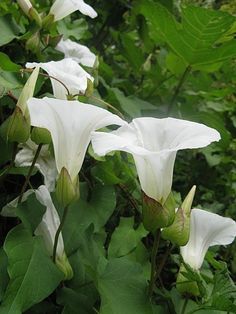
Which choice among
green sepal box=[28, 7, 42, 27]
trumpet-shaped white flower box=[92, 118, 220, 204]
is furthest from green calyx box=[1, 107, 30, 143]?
green sepal box=[28, 7, 42, 27]

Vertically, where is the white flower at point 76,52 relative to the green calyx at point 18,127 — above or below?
below

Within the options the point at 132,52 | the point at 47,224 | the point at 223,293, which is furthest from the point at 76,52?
the point at 223,293

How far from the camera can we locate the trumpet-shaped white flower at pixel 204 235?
769 mm

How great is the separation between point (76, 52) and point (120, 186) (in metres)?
0.31

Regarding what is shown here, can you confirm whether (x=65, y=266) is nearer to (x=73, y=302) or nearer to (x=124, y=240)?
(x=73, y=302)

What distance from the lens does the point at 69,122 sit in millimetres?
635

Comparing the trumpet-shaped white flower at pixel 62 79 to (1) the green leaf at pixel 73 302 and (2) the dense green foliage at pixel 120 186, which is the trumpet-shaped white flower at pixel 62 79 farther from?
(1) the green leaf at pixel 73 302

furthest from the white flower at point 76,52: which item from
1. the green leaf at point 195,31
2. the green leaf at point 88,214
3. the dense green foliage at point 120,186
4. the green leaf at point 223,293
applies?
the green leaf at point 223,293

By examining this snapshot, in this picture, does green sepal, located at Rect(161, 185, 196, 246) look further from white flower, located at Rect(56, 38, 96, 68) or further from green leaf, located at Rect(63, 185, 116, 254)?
white flower, located at Rect(56, 38, 96, 68)

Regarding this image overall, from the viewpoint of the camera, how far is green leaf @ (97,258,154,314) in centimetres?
67

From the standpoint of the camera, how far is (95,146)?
598 mm

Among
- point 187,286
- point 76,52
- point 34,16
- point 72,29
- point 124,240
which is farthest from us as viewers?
point 72,29

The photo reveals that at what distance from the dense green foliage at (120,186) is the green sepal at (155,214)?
0.09 meters

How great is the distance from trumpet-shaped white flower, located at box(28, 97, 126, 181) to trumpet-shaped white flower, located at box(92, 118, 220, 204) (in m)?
0.03
